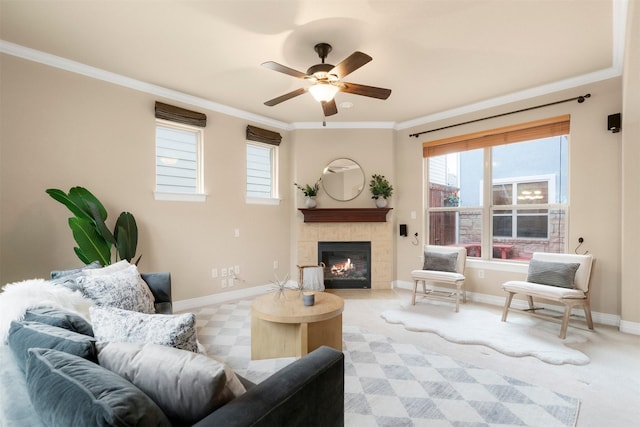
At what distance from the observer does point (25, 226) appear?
9.32ft

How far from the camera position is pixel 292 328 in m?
2.48

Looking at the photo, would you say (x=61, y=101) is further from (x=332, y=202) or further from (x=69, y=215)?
(x=332, y=202)

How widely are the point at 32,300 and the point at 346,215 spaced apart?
3.88m

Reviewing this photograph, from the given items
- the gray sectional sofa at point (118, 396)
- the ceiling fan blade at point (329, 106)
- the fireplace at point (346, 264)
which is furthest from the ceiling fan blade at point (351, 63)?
the fireplace at point (346, 264)

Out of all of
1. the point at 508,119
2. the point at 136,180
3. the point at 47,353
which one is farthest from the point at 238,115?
the point at 47,353

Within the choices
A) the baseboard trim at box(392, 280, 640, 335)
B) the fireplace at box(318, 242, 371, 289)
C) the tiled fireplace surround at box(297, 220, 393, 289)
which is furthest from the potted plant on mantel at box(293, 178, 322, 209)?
the baseboard trim at box(392, 280, 640, 335)

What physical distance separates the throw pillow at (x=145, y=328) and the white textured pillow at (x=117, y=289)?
944mm

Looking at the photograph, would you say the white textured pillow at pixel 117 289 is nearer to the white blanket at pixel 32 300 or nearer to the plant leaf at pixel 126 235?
the white blanket at pixel 32 300

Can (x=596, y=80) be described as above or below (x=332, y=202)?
above

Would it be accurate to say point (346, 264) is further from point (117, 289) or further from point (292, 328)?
point (117, 289)

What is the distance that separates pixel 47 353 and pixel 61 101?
3146mm

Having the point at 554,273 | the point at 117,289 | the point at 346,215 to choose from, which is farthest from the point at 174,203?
the point at 554,273

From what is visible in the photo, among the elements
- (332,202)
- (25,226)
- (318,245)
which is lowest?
(318,245)

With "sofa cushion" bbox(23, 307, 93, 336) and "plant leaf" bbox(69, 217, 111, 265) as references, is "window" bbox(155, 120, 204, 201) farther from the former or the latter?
"sofa cushion" bbox(23, 307, 93, 336)
